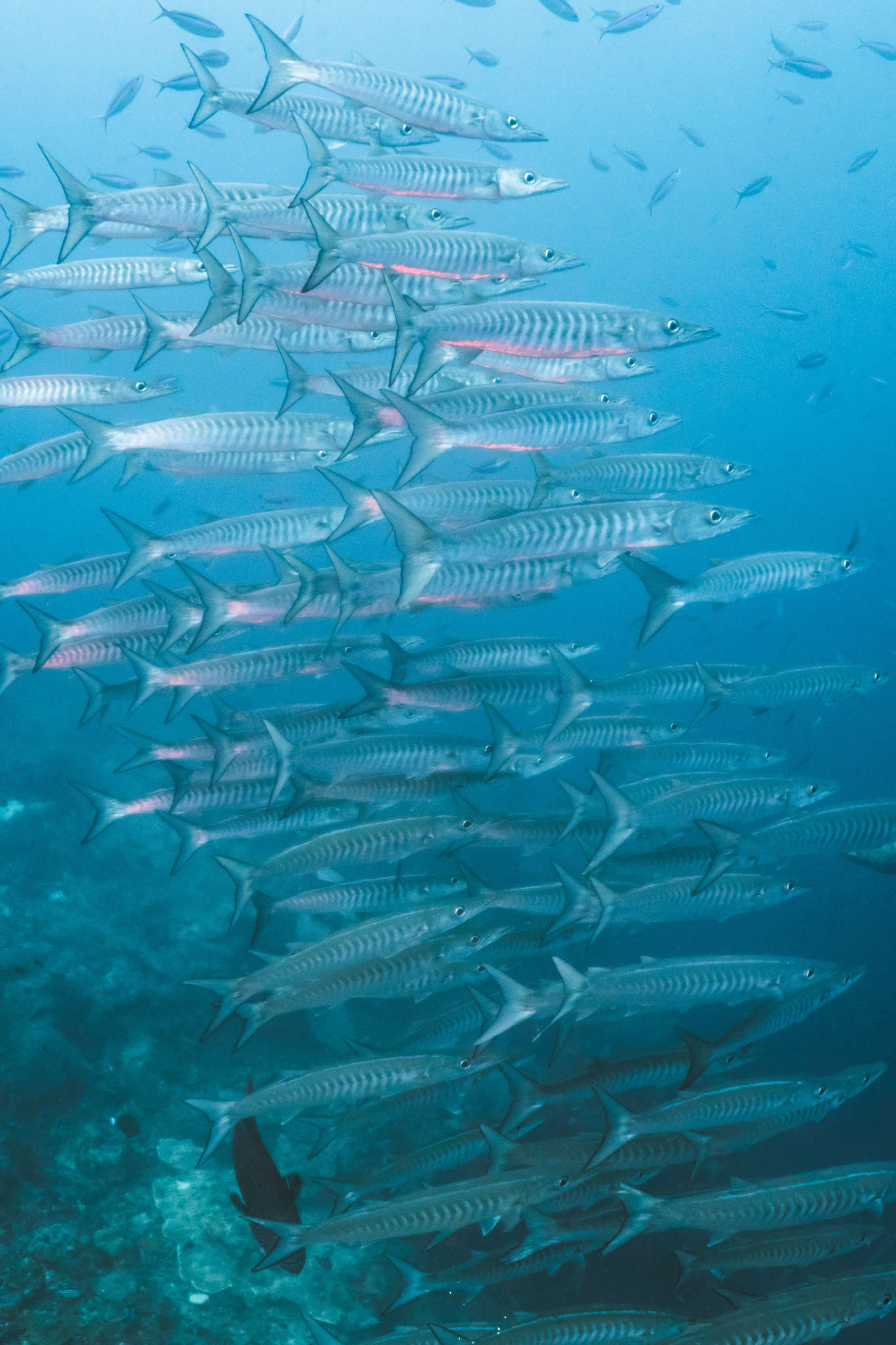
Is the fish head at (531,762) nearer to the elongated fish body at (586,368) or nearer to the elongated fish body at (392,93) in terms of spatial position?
the elongated fish body at (586,368)

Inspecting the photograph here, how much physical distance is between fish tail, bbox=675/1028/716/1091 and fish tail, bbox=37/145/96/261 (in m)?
5.80

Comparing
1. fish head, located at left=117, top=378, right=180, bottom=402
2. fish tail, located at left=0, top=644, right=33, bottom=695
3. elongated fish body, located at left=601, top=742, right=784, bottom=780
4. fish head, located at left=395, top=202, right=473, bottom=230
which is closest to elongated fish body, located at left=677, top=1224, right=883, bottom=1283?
elongated fish body, located at left=601, top=742, right=784, bottom=780

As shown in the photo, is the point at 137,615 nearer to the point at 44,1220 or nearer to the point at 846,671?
the point at 44,1220

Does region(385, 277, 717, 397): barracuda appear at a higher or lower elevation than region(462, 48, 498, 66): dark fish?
lower

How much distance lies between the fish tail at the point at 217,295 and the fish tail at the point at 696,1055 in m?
4.86

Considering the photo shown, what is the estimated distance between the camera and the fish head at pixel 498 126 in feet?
17.1

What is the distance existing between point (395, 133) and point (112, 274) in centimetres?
225

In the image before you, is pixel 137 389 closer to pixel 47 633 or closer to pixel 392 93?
pixel 47 633

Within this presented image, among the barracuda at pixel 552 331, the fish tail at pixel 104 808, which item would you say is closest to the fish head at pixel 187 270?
the barracuda at pixel 552 331

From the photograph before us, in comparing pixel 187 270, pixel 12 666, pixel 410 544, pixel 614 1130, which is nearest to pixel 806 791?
pixel 614 1130

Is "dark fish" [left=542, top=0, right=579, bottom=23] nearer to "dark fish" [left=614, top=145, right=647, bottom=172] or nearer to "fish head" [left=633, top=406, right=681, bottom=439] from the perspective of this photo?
"dark fish" [left=614, top=145, right=647, bottom=172]

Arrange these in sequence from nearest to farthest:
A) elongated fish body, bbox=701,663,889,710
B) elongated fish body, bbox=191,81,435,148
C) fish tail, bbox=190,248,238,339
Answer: fish tail, bbox=190,248,238,339 < elongated fish body, bbox=191,81,435,148 < elongated fish body, bbox=701,663,889,710

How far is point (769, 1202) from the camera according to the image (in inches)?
142

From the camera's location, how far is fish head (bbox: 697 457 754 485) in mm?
5836
